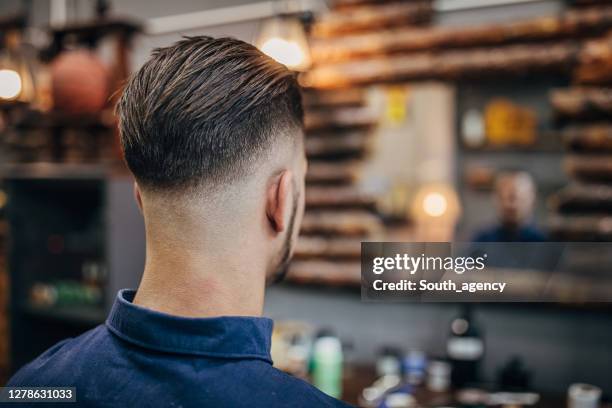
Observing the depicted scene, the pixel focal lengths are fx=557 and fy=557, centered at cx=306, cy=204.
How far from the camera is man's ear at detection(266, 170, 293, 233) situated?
96 cm

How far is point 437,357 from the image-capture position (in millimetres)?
3012

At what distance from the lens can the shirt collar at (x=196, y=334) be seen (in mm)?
832

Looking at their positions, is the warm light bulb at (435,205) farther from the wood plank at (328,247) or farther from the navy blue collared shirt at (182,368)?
the navy blue collared shirt at (182,368)

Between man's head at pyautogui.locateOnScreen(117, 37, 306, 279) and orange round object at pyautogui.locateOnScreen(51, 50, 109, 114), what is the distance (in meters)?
2.47

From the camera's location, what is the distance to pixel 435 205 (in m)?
4.67

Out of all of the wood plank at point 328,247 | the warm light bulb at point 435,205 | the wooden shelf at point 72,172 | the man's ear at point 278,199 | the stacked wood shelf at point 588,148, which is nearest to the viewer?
the man's ear at point 278,199

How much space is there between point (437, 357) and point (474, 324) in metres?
0.31

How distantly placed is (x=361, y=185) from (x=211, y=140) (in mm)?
2742

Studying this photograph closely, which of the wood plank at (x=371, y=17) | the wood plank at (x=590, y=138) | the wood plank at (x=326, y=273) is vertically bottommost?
the wood plank at (x=326, y=273)

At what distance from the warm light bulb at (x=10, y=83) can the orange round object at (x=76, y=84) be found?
8.8 inches

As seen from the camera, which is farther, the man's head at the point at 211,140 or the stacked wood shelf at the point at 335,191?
the stacked wood shelf at the point at 335,191

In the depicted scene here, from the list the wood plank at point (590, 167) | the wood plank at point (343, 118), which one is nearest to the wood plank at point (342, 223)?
→ the wood plank at point (343, 118)

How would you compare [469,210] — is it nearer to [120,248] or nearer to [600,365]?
[600,365]

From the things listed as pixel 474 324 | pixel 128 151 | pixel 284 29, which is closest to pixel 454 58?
pixel 284 29
